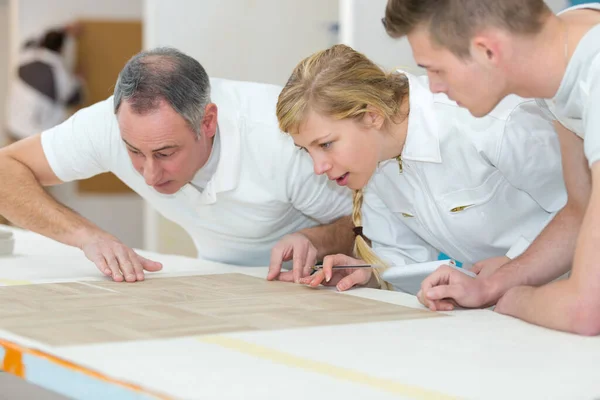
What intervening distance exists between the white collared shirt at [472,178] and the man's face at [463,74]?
1.24 ft

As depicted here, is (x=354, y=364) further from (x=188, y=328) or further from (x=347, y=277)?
(x=347, y=277)

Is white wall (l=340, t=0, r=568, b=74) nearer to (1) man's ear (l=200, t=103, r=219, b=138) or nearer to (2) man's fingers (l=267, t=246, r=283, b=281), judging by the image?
(1) man's ear (l=200, t=103, r=219, b=138)

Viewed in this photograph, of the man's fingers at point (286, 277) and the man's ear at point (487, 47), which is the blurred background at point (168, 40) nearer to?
the man's fingers at point (286, 277)

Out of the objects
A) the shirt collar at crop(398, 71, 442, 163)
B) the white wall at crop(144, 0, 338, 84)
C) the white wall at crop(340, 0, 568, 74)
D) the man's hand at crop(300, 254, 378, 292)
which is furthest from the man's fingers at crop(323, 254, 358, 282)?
the white wall at crop(144, 0, 338, 84)

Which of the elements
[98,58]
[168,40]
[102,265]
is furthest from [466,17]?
[98,58]

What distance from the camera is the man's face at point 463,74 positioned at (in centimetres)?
131

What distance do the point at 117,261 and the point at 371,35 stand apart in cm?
118

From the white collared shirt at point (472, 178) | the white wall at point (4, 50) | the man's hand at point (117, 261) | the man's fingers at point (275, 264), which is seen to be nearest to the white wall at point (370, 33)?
the white collared shirt at point (472, 178)

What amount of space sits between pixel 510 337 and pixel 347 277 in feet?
1.71

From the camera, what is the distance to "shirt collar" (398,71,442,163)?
5.88ft

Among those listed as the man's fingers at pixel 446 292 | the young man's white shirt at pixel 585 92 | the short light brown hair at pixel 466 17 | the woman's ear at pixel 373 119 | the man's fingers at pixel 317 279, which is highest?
the short light brown hair at pixel 466 17

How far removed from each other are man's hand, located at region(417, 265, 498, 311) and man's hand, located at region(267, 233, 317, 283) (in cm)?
38

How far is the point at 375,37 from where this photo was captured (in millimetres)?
2691

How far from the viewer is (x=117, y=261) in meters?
1.90
